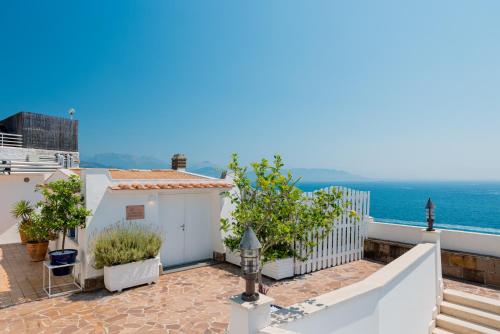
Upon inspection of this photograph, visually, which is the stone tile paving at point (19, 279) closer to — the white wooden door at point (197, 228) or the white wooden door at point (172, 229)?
the white wooden door at point (172, 229)

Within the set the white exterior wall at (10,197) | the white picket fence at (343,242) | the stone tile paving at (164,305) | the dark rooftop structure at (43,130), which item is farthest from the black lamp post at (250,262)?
the dark rooftop structure at (43,130)

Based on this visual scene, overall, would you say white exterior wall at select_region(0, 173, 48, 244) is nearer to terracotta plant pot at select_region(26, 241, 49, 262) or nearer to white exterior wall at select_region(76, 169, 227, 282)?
terracotta plant pot at select_region(26, 241, 49, 262)

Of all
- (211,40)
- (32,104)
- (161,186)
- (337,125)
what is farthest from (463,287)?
(32,104)

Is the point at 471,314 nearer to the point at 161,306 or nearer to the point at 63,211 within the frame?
the point at 161,306

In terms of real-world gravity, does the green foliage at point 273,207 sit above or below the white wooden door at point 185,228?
above

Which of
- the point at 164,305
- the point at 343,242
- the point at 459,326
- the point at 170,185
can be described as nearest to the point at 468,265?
the point at 459,326

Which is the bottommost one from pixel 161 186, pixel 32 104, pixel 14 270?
pixel 14 270

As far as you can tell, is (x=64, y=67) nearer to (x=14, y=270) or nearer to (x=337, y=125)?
(x=14, y=270)

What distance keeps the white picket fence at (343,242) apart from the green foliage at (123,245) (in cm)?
404

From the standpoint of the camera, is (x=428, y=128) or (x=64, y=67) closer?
(x=64, y=67)

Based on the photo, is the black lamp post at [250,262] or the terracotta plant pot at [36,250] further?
the terracotta plant pot at [36,250]

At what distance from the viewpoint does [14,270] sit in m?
8.80

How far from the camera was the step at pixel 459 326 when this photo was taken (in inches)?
246

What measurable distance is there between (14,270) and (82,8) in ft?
49.8
